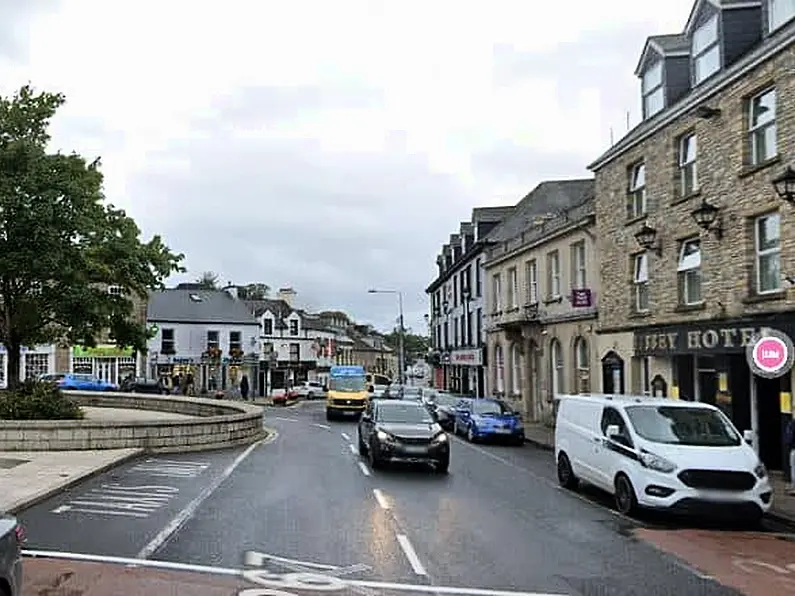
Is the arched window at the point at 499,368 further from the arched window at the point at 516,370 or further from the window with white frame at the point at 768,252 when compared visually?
the window with white frame at the point at 768,252

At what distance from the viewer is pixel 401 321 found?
233 ft

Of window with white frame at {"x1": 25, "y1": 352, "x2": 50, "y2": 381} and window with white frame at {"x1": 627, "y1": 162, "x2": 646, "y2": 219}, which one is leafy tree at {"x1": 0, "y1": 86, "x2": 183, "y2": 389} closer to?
window with white frame at {"x1": 627, "y1": 162, "x2": 646, "y2": 219}

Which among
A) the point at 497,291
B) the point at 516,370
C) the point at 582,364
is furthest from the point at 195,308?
the point at 582,364

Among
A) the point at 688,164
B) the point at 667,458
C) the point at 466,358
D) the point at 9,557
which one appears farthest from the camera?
the point at 466,358

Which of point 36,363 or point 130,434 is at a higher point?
point 36,363

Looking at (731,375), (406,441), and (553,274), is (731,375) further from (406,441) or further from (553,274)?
(553,274)

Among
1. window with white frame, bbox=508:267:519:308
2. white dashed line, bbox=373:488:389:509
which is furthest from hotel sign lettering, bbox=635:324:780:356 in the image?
window with white frame, bbox=508:267:519:308

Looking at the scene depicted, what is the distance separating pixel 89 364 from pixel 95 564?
5527 cm

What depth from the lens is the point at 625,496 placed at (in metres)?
13.6

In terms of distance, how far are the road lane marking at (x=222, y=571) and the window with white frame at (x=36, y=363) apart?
53.5 m

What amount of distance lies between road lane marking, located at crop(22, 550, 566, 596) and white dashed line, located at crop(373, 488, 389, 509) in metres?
5.05

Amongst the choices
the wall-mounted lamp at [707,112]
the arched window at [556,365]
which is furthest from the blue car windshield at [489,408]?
the wall-mounted lamp at [707,112]

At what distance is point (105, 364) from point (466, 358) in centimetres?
2719

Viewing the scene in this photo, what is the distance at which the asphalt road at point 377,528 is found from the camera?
9133 millimetres
